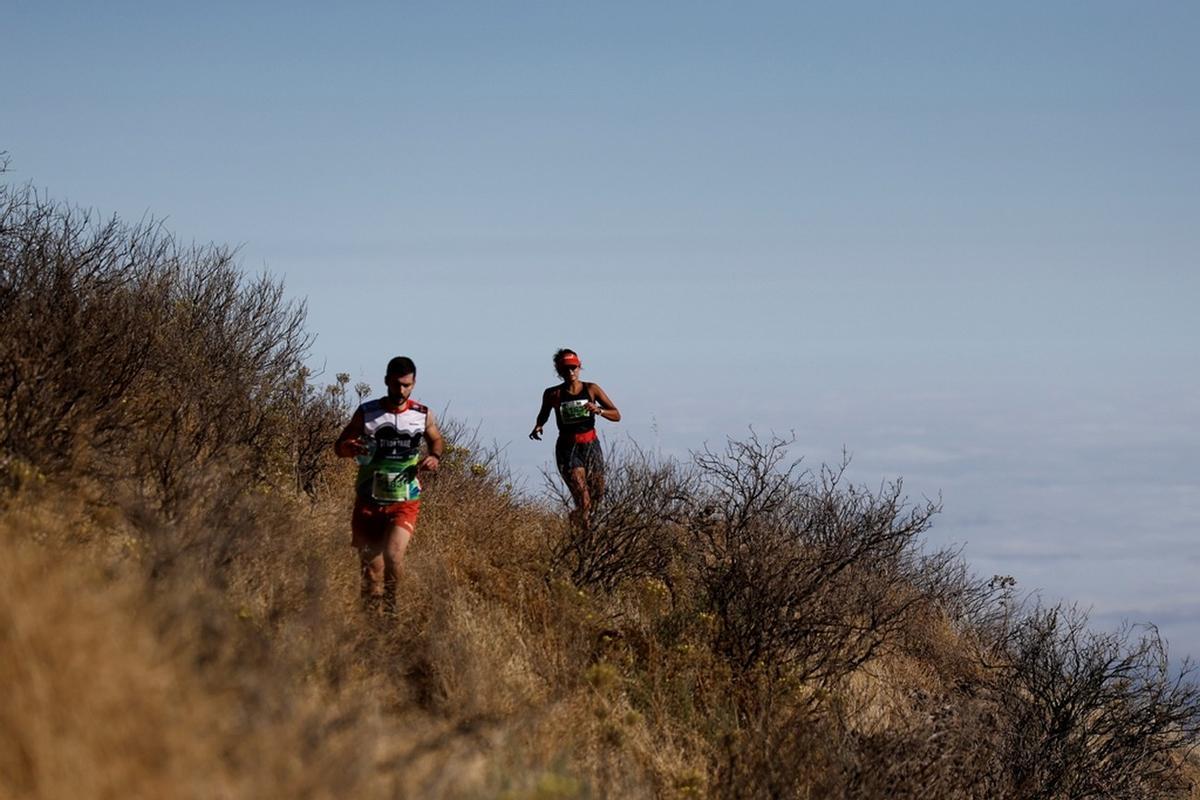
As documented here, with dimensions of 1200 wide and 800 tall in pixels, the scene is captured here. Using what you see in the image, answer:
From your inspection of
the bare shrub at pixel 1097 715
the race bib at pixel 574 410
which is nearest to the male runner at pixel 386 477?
the race bib at pixel 574 410

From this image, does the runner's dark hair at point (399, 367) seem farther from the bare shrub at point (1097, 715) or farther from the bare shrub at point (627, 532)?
the bare shrub at point (1097, 715)

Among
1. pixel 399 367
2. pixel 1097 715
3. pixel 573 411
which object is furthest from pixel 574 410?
pixel 1097 715

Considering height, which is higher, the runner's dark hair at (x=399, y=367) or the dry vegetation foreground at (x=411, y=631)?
the runner's dark hair at (x=399, y=367)

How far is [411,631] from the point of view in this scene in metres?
8.83

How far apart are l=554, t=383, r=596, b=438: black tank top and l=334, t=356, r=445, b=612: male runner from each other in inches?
130

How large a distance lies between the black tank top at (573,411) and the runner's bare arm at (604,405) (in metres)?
0.08

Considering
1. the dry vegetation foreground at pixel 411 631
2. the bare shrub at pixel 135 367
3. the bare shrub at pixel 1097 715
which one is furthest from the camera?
the bare shrub at pixel 1097 715

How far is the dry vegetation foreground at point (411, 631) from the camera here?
412 cm

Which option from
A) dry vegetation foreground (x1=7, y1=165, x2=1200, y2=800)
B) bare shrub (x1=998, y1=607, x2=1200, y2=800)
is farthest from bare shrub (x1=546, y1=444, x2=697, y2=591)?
bare shrub (x1=998, y1=607, x2=1200, y2=800)

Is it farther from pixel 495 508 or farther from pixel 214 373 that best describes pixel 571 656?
pixel 214 373

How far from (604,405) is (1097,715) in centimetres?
669

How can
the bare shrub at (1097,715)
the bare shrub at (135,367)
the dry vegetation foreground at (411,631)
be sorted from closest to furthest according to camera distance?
the dry vegetation foreground at (411,631), the bare shrub at (135,367), the bare shrub at (1097,715)

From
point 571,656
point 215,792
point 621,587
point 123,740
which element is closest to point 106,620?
point 123,740

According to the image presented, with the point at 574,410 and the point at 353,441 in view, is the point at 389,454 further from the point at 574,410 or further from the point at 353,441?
the point at 574,410
